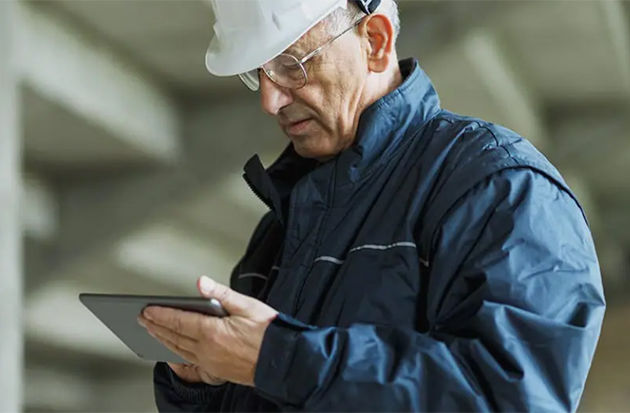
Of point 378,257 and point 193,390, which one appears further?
point 193,390

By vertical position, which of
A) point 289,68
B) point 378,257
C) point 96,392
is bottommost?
point 96,392

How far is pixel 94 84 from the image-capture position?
10336 mm

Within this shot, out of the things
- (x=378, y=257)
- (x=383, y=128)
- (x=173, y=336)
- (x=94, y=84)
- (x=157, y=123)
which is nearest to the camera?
(x=173, y=336)

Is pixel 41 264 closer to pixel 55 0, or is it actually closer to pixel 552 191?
pixel 55 0

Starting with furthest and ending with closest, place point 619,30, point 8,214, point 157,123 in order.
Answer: point 619,30 → point 157,123 → point 8,214

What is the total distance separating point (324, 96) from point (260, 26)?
211 millimetres

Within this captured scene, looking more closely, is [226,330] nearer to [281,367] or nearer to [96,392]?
[281,367]

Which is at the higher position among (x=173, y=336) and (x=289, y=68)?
(x=289, y=68)

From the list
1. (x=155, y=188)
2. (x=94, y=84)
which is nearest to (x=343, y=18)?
→ (x=94, y=84)

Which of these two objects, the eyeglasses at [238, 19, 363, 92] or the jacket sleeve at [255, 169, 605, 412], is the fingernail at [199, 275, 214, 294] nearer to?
the jacket sleeve at [255, 169, 605, 412]

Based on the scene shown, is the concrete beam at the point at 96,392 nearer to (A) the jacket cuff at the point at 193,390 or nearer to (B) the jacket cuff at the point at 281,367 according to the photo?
(A) the jacket cuff at the point at 193,390

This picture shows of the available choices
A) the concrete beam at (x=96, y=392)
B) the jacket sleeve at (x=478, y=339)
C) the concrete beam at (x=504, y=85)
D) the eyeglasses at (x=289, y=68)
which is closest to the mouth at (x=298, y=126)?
the eyeglasses at (x=289, y=68)

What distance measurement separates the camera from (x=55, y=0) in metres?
9.27

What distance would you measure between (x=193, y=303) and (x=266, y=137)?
8834 millimetres
